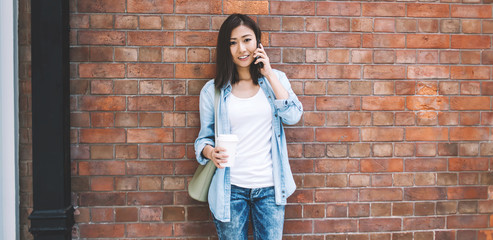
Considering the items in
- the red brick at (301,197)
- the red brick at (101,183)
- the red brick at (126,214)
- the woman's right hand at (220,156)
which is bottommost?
the red brick at (126,214)

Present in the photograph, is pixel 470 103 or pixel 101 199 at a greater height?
pixel 470 103

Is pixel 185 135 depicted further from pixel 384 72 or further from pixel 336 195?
pixel 384 72

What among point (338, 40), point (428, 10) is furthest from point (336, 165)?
point (428, 10)

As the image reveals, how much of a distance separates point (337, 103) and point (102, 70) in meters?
1.74

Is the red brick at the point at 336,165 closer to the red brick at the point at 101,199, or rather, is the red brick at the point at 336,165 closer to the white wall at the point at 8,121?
the red brick at the point at 101,199

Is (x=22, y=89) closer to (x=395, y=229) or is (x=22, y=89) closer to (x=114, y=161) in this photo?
(x=114, y=161)

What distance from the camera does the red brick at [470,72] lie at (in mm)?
2594

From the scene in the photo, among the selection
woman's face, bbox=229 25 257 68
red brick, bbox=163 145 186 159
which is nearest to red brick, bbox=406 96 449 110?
woman's face, bbox=229 25 257 68

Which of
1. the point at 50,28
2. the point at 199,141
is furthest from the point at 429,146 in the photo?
the point at 50,28

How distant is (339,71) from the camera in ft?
8.29

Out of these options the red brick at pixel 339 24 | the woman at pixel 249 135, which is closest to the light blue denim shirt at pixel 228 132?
the woman at pixel 249 135

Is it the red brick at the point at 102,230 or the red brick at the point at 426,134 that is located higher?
the red brick at the point at 426,134

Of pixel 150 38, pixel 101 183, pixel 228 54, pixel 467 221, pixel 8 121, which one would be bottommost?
pixel 467 221

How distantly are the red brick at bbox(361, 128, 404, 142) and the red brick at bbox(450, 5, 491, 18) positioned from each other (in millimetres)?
996
